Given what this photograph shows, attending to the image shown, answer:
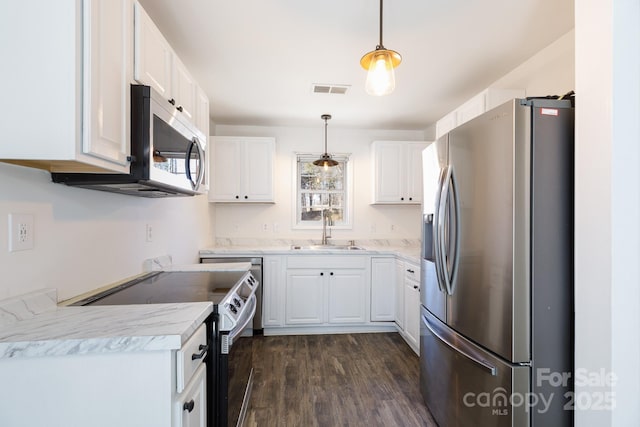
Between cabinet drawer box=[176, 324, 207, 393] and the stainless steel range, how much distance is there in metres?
0.11

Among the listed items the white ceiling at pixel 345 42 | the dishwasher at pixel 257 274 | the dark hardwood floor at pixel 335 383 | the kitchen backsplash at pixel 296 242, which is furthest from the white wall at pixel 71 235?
the kitchen backsplash at pixel 296 242

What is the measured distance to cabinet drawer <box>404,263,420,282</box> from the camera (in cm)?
268

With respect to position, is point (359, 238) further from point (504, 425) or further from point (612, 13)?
point (612, 13)

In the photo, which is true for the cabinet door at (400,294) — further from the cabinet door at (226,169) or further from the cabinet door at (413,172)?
the cabinet door at (226,169)

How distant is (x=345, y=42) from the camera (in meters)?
2.02

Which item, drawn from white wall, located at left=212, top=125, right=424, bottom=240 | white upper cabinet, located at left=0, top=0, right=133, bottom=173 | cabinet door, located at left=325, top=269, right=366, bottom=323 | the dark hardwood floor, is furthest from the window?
white upper cabinet, located at left=0, top=0, right=133, bottom=173

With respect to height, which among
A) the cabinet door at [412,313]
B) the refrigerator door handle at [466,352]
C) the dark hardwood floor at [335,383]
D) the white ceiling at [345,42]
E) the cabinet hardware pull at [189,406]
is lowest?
the dark hardwood floor at [335,383]

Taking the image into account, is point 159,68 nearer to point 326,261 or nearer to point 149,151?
point 149,151

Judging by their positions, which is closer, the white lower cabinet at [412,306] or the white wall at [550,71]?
the white wall at [550,71]

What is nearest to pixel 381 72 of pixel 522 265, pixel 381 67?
pixel 381 67

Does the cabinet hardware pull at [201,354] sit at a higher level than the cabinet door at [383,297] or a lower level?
higher

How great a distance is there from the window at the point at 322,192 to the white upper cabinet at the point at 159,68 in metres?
1.98

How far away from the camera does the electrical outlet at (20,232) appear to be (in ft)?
3.51

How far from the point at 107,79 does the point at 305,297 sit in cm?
262
